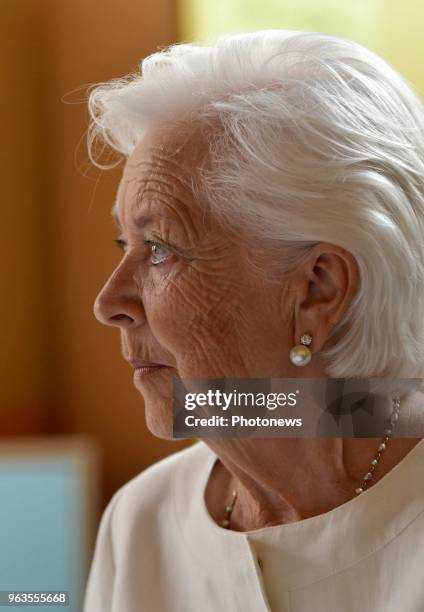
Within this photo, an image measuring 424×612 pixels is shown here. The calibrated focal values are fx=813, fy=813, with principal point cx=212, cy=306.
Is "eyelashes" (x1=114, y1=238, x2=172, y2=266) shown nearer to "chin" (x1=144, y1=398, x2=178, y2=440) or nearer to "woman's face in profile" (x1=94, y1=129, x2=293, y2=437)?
"woman's face in profile" (x1=94, y1=129, x2=293, y2=437)

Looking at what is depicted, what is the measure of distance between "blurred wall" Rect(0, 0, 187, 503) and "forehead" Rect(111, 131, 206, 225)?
2.04 feet

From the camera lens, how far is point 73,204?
1562 mm

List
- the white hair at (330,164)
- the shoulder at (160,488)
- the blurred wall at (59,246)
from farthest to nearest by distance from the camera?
the blurred wall at (59,246) < the shoulder at (160,488) < the white hair at (330,164)

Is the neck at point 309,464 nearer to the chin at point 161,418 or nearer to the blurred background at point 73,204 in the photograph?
the chin at point 161,418

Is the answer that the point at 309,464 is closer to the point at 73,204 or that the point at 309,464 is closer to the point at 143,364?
the point at 143,364

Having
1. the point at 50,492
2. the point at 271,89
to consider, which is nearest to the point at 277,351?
the point at 271,89

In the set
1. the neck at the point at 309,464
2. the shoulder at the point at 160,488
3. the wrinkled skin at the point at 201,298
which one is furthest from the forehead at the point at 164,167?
the shoulder at the point at 160,488

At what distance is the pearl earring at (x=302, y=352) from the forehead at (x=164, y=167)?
0.18 metres

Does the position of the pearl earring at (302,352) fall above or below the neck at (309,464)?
above

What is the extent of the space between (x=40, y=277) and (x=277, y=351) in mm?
966

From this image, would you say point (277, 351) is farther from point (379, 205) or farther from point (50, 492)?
point (50, 492)

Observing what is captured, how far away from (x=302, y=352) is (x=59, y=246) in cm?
94

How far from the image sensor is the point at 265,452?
2.72ft

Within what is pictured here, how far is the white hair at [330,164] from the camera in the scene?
756mm
